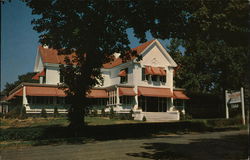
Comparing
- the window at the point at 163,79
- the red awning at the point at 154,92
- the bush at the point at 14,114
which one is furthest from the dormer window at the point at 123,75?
the bush at the point at 14,114

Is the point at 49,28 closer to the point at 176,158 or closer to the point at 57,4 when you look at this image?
the point at 57,4

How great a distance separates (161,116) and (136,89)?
542cm

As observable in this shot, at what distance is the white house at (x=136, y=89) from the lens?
34656 mm

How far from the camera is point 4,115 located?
32312 millimetres

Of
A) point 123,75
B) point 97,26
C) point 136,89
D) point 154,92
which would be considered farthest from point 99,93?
point 97,26

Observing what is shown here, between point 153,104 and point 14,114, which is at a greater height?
point 153,104

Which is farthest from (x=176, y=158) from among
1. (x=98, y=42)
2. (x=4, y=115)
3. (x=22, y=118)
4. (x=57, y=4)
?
(x=4, y=115)

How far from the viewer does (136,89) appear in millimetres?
35969

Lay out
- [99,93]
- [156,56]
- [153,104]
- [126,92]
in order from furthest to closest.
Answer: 1. [153,104]
2. [156,56]
3. [99,93]
4. [126,92]

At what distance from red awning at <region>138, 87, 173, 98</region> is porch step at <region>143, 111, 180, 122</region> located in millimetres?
2651

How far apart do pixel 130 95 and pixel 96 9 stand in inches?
812

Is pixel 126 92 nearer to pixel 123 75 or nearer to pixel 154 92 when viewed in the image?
pixel 123 75

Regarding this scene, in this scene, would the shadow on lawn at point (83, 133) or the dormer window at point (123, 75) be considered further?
the dormer window at point (123, 75)

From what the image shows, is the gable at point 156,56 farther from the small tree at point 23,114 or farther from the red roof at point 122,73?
the small tree at point 23,114
